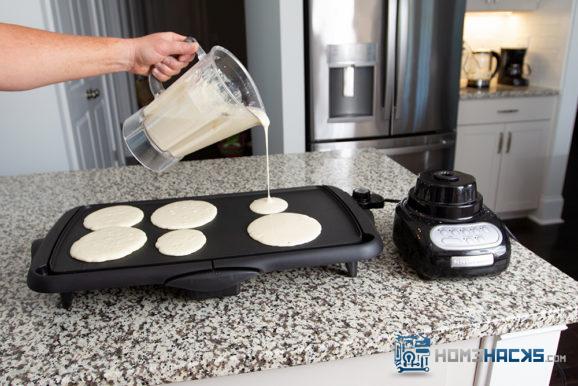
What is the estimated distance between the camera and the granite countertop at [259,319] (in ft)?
2.12

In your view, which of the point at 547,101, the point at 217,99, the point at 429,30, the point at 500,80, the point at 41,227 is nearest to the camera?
the point at 217,99

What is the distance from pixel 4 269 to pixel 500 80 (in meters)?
3.25

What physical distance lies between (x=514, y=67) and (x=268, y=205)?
113 inches

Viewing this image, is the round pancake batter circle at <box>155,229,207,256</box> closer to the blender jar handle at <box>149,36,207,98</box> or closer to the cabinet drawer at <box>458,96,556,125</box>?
the blender jar handle at <box>149,36,207,98</box>

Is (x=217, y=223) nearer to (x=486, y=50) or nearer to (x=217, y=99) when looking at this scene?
(x=217, y=99)

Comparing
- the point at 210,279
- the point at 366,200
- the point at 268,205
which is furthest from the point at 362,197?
the point at 210,279

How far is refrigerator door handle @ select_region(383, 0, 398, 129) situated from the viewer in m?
2.40

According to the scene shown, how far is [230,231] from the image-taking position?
0.83m

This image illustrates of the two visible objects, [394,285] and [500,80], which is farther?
[500,80]

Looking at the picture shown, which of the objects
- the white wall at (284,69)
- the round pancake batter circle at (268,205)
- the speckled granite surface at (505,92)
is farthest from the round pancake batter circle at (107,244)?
the speckled granite surface at (505,92)

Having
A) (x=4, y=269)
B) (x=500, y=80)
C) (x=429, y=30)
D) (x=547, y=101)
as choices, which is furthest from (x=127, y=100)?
(x=4, y=269)

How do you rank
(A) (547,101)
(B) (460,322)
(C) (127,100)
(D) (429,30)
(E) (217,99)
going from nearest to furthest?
(B) (460,322)
(E) (217,99)
(D) (429,30)
(A) (547,101)
(C) (127,100)

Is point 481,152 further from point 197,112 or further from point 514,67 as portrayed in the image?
point 197,112

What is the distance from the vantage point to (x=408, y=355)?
0.72 meters
